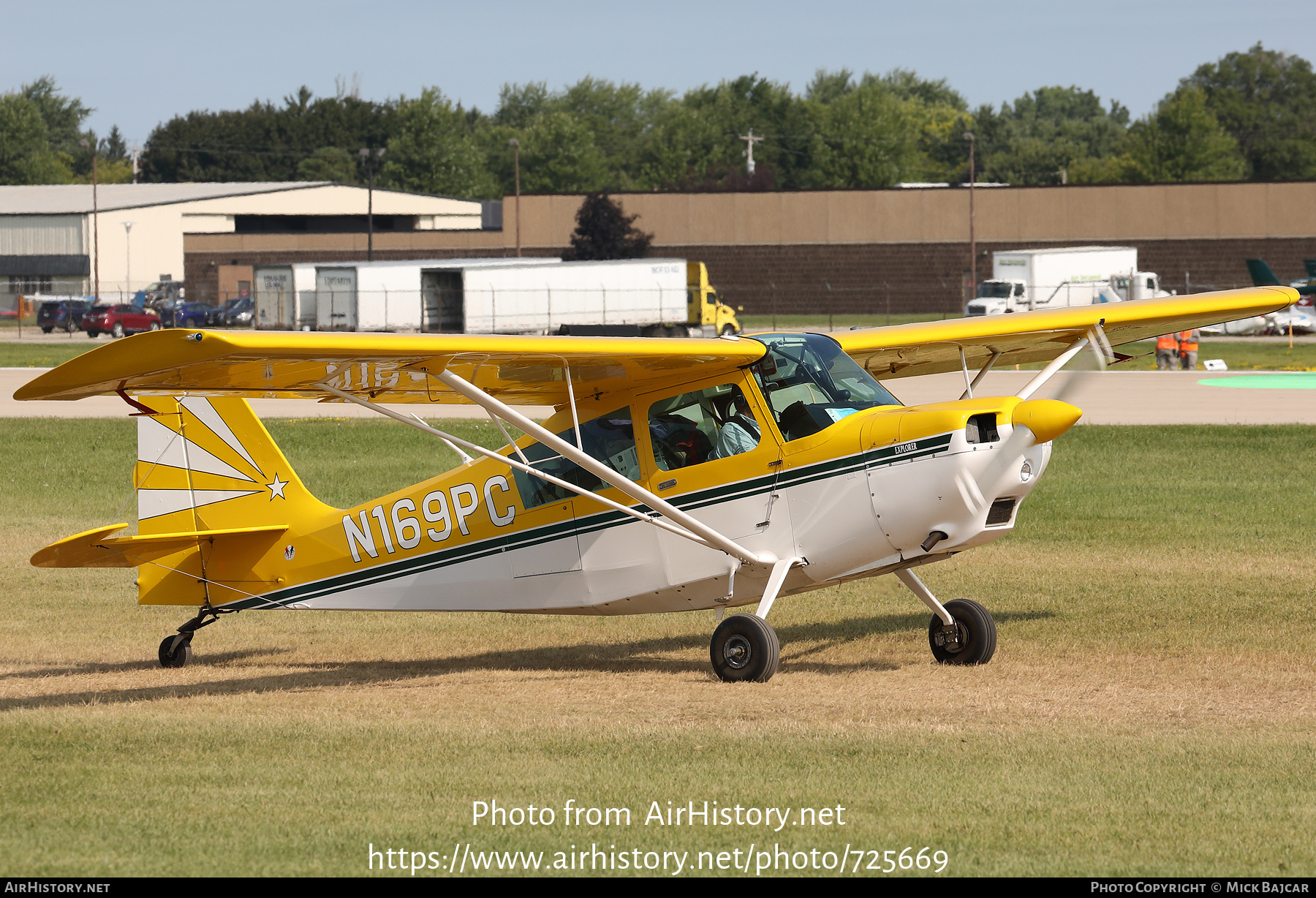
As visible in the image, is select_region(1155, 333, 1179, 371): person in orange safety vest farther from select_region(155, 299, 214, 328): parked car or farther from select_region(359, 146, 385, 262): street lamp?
select_region(155, 299, 214, 328): parked car

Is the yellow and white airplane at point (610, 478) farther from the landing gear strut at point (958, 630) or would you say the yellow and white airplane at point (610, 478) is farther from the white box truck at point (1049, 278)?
the white box truck at point (1049, 278)

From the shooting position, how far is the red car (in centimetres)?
6762

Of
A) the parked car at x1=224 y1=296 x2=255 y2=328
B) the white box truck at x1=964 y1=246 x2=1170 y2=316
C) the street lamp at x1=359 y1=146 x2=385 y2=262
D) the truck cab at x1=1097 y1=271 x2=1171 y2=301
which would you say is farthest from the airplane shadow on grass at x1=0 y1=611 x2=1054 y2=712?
the parked car at x1=224 y1=296 x2=255 y2=328

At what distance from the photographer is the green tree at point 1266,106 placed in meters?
140

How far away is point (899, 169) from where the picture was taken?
13612 cm

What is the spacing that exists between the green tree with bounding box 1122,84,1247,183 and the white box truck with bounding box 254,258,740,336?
6888 centimetres

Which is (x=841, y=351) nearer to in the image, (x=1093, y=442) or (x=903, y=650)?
(x=903, y=650)

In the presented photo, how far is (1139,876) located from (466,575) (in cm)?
662

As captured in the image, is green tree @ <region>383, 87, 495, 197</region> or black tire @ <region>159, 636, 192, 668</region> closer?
black tire @ <region>159, 636, 192, 668</region>

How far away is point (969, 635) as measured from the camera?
1135 cm

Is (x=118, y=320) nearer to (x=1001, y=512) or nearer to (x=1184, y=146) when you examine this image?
(x=1001, y=512)

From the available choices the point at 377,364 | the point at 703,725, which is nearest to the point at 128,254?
the point at 377,364

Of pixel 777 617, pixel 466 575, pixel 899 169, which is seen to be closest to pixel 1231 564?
pixel 777 617

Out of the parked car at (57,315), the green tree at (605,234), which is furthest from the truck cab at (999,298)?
the parked car at (57,315)
